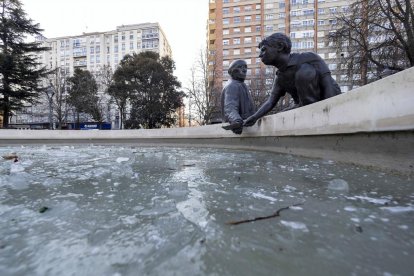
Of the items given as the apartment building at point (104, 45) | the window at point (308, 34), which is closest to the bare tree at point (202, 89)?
the window at point (308, 34)

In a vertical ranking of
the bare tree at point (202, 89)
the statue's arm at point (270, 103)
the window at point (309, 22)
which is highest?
the window at point (309, 22)

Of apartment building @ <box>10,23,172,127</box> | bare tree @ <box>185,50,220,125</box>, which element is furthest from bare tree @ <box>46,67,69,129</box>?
apartment building @ <box>10,23,172,127</box>

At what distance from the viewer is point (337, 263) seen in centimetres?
85

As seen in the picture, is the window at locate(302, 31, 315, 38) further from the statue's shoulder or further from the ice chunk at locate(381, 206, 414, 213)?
the ice chunk at locate(381, 206, 414, 213)

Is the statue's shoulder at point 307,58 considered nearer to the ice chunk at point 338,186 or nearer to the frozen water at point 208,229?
the frozen water at point 208,229

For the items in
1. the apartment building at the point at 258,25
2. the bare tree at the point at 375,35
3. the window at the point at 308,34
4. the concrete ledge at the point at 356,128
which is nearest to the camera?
the concrete ledge at the point at 356,128

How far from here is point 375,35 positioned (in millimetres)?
16406

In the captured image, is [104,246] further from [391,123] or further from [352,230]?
[391,123]

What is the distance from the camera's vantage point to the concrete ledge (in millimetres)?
2197

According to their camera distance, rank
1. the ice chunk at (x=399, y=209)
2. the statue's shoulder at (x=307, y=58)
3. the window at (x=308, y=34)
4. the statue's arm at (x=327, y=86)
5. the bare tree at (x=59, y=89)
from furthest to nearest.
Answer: the window at (x=308, y=34)
the bare tree at (x=59, y=89)
the statue's arm at (x=327, y=86)
the statue's shoulder at (x=307, y=58)
the ice chunk at (x=399, y=209)

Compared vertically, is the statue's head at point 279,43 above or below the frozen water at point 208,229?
above

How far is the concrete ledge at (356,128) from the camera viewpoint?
220cm

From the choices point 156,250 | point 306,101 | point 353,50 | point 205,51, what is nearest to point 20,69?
point 205,51

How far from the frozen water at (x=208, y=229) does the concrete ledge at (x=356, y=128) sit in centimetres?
45
